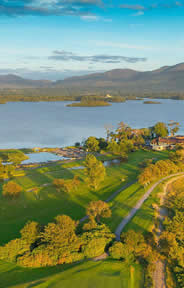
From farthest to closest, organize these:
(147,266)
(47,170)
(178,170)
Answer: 1. (47,170)
2. (178,170)
3. (147,266)

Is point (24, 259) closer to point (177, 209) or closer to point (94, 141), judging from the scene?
point (177, 209)

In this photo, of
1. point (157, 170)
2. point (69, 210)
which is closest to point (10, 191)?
point (69, 210)

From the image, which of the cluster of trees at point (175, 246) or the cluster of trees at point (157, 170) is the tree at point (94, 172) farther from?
the cluster of trees at point (175, 246)

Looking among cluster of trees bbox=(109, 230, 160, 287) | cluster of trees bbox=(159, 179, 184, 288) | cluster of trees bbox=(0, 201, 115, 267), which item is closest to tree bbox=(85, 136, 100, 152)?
cluster of trees bbox=(159, 179, 184, 288)

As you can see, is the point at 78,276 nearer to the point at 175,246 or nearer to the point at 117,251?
the point at 117,251

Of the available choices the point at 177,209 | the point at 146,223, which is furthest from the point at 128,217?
the point at 177,209

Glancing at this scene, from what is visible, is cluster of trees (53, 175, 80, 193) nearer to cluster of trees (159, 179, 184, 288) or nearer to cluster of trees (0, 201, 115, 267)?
cluster of trees (0, 201, 115, 267)
